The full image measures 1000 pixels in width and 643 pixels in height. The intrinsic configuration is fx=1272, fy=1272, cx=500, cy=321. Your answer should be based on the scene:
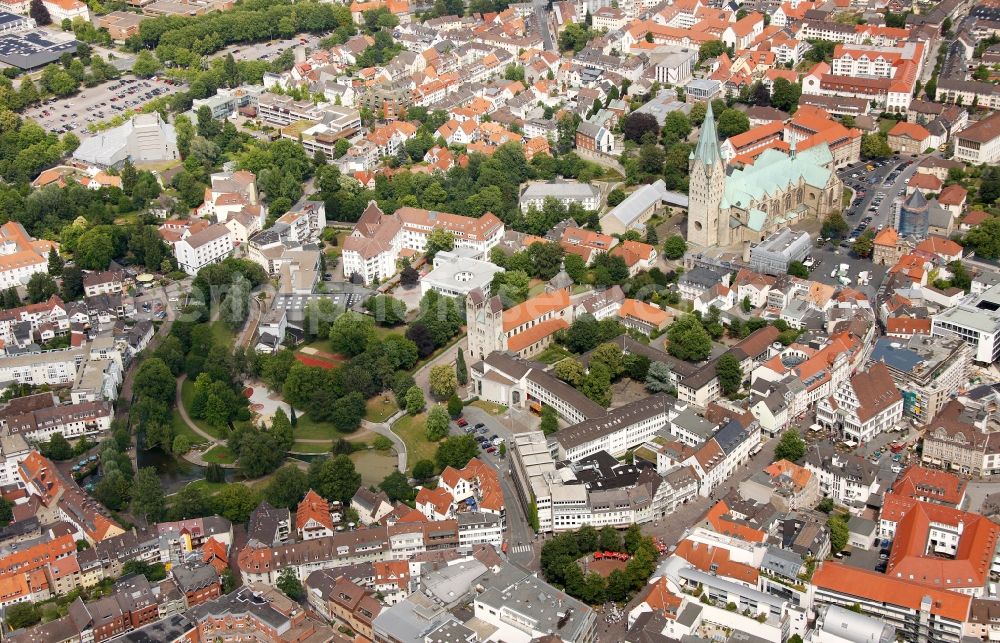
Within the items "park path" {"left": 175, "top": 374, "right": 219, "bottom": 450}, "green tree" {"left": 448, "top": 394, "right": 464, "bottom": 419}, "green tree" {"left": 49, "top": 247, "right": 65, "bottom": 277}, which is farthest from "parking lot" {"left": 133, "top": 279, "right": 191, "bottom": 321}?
"green tree" {"left": 448, "top": 394, "right": 464, "bottom": 419}

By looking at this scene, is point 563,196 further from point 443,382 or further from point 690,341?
point 443,382

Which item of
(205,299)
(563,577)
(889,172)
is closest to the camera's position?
(563,577)

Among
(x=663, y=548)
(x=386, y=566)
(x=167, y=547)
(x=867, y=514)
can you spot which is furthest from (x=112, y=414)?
(x=867, y=514)

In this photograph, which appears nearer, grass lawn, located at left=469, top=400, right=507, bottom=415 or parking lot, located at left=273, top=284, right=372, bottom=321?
grass lawn, located at left=469, top=400, right=507, bottom=415

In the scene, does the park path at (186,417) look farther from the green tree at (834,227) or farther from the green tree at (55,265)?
the green tree at (834,227)

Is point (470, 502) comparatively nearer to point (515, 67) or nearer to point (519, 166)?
point (519, 166)

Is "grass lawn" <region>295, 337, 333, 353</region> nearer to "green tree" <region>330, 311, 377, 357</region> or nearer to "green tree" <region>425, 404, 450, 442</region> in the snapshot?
"green tree" <region>330, 311, 377, 357</region>

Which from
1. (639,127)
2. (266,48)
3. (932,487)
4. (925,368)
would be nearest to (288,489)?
(932,487)

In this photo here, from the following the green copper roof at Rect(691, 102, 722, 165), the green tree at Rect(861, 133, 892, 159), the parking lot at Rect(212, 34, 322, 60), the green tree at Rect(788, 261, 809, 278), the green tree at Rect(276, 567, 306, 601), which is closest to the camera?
the green tree at Rect(276, 567, 306, 601)
